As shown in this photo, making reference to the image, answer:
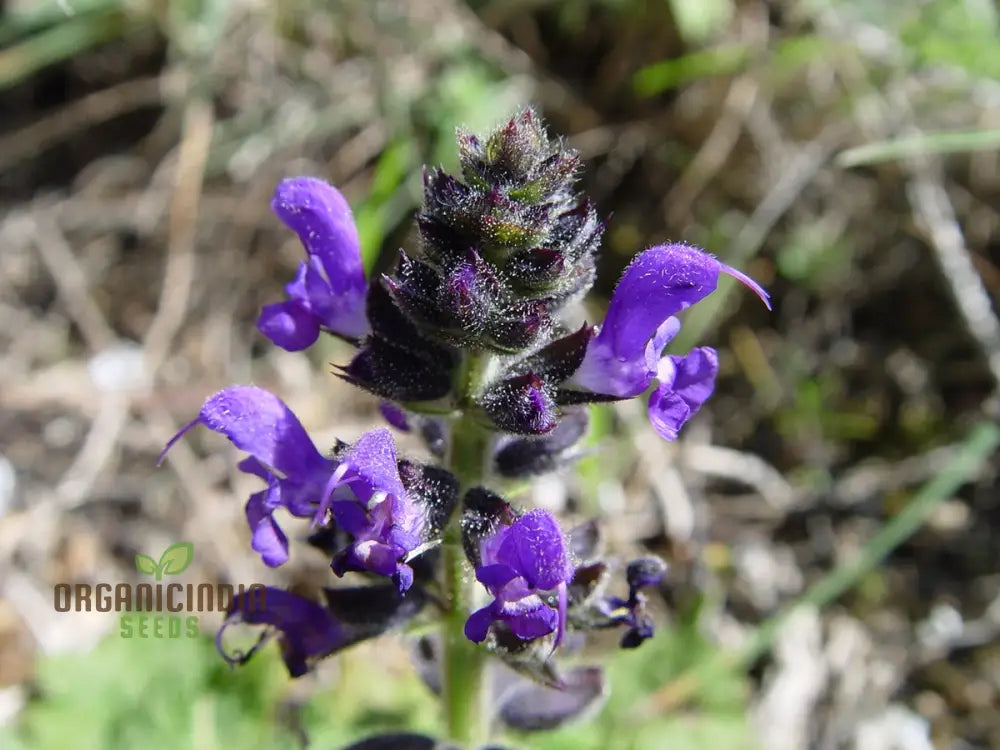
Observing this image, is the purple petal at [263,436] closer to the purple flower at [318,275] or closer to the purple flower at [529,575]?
the purple flower at [318,275]

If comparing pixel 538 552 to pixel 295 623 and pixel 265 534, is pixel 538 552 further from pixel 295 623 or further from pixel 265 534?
pixel 295 623

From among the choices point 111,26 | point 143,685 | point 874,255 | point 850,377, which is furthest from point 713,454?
point 111,26

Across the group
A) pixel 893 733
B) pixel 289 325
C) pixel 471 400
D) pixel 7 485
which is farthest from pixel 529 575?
pixel 7 485

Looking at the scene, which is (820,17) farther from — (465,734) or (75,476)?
(75,476)

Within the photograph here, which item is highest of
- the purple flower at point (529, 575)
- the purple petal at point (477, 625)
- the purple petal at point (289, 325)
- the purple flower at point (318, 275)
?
the purple flower at point (318, 275)

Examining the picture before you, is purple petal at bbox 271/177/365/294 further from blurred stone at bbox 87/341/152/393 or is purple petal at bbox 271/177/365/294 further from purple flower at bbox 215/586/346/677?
blurred stone at bbox 87/341/152/393

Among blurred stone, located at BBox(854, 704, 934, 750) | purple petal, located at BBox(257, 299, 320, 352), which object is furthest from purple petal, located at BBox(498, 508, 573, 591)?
blurred stone, located at BBox(854, 704, 934, 750)

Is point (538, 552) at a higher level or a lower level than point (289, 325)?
lower

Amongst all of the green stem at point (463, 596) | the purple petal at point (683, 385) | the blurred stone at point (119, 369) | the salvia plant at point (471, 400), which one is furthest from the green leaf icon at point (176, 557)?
the purple petal at point (683, 385)
